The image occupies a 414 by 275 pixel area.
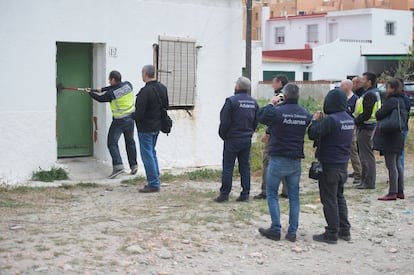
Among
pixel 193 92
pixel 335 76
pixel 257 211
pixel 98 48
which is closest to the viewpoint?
pixel 257 211

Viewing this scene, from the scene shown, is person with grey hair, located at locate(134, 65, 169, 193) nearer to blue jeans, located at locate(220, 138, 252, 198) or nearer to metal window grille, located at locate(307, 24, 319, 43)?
blue jeans, located at locate(220, 138, 252, 198)

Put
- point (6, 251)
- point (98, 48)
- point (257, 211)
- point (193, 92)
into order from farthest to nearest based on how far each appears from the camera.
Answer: point (193, 92) < point (98, 48) < point (257, 211) < point (6, 251)

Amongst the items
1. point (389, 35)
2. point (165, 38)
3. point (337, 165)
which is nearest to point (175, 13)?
point (165, 38)

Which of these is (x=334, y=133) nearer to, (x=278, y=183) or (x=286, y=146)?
(x=286, y=146)

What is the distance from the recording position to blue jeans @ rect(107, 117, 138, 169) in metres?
11.8

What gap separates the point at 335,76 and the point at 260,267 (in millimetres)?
43314

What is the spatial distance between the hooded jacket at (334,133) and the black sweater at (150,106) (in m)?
3.34

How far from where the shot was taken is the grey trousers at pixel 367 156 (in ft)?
37.5

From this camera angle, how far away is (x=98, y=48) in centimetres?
1221

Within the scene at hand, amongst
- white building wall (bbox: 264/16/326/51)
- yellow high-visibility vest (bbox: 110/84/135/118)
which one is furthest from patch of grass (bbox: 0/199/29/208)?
white building wall (bbox: 264/16/326/51)

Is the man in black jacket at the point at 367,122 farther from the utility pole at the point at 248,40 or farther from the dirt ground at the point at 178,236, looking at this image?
the utility pole at the point at 248,40

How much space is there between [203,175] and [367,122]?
3145 millimetres

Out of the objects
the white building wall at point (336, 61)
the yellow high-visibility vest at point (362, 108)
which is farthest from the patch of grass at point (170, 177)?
the white building wall at point (336, 61)

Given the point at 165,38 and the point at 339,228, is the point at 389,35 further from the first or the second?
the point at 339,228
